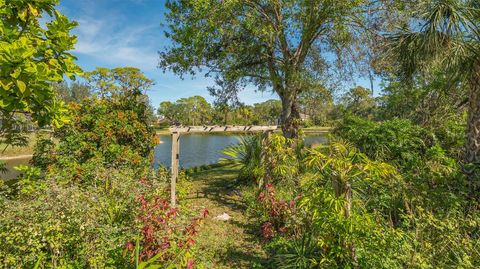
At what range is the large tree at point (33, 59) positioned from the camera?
1.82 meters

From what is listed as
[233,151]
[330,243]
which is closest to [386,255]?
[330,243]

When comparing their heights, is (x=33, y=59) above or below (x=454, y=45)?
below

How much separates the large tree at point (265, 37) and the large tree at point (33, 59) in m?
5.35

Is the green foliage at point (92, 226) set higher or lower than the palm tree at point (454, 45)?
lower

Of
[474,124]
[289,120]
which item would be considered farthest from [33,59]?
[289,120]

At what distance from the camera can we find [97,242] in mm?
3346

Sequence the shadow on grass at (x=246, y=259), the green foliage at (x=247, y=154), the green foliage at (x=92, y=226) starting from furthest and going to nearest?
the green foliage at (x=247, y=154), the shadow on grass at (x=246, y=259), the green foliage at (x=92, y=226)

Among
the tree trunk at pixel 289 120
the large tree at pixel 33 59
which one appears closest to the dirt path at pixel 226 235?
the large tree at pixel 33 59

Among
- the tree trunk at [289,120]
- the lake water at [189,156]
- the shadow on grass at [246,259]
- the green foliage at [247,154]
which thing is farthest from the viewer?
the lake water at [189,156]

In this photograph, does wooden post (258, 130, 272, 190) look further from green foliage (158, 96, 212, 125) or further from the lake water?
green foliage (158, 96, 212, 125)

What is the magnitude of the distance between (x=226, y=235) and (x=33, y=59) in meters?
4.29

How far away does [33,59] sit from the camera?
216 centimetres

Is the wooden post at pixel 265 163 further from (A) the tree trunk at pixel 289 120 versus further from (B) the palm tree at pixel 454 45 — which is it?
(B) the palm tree at pixel 454 45

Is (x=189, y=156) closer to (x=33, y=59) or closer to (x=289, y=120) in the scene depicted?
(x=289, y=120)
